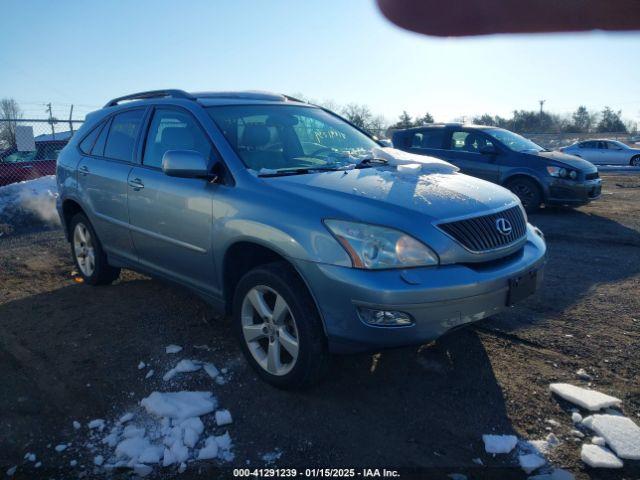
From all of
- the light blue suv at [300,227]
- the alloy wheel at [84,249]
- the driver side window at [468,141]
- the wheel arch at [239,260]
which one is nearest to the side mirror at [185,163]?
the light blue suv at [300,227]

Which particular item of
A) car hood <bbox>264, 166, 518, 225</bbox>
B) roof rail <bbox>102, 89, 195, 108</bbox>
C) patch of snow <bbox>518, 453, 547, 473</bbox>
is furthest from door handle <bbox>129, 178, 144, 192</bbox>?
patch of snow <bbox>518, 453, 547, 473</bbox>

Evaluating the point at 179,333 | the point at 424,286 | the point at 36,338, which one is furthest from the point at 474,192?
the point at 36,338

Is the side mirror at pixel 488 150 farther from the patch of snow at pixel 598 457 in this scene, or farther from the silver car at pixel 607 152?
the silver car at pixel 607 152

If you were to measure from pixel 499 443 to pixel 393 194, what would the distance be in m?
1.43

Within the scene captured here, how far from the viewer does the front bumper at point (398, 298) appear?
260 centimetres

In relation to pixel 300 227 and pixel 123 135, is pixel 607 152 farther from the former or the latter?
pixel 300 227

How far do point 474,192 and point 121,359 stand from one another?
263 centimetres

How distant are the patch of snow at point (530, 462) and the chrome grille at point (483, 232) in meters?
1.06

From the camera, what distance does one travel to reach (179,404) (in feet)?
9.91

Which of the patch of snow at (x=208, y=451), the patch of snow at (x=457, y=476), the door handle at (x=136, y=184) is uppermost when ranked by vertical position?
the door handle at (x=136, y=184)

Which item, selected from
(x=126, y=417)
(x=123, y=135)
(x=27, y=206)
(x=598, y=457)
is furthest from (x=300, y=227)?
(x=27, y=206)

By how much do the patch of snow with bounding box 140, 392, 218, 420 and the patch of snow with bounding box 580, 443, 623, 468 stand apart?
1938mm

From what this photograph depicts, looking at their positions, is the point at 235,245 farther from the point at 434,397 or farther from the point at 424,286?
the point at 434,397

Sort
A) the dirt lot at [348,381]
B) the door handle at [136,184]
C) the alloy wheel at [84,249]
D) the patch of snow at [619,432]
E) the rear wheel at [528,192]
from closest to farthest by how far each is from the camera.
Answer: the patch of snow at [619,432], the dirt lot at [348,381], the door handle at [136,184], the alloy wheel at [84,249], the rear wheel at [528,192]
